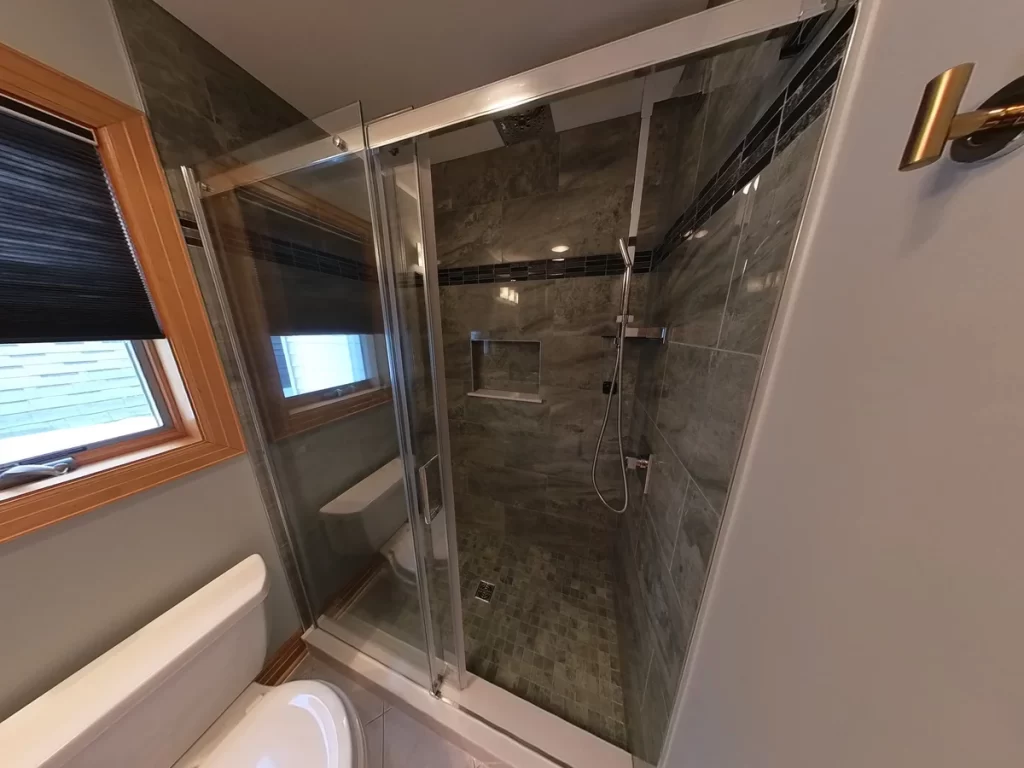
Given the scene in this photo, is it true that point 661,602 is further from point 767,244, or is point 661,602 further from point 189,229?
point 189,229

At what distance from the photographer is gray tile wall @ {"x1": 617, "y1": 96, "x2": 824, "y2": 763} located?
1.79ft

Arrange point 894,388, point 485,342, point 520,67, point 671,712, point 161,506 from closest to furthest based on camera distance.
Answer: point 894,388 → point 671,712 → point 161,506 → point 520,67 → point 485,342

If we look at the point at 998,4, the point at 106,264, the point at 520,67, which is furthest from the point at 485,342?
the point at 998,4

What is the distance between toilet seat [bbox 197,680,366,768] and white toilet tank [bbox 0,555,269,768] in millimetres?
105

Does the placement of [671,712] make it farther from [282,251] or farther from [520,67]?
[520,67]

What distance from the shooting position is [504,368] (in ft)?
6.14

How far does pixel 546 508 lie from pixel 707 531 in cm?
132

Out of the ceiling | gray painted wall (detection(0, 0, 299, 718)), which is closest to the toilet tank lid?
gray painted wall (detection(0, 0, 299, 718))

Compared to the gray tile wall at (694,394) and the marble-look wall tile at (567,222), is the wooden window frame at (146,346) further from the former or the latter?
the gray tile wall at (694,394)

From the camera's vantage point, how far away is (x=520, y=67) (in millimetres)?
1158

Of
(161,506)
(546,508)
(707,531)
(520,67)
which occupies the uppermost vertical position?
(520,67)

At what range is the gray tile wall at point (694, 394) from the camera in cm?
55

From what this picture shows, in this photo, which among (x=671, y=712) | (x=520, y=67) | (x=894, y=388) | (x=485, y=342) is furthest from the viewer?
(x=485, y=342)

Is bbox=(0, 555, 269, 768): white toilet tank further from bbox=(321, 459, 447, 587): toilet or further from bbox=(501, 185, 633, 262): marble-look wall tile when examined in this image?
bbox=(501, 185, 633, 262): marble-look wall tile
